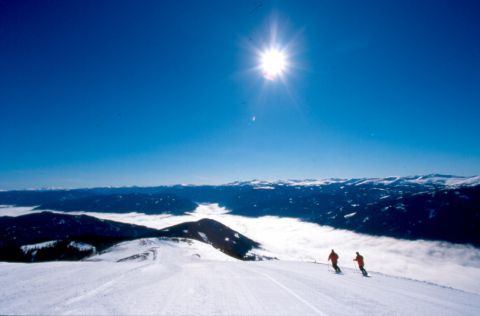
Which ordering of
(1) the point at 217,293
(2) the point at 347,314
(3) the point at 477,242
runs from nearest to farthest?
(2) the point at 347,314 < (1) the point at 217,293 < (3) the point at 477,242

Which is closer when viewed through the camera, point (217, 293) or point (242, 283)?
point (217, 293)

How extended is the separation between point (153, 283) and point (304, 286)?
7583mm

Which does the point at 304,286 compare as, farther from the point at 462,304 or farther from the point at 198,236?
the point at 198,236

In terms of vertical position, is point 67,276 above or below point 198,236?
above

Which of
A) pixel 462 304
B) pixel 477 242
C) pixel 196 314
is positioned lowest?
pixel 477 242

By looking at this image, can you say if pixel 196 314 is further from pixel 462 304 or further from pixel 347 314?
pixel 462 304

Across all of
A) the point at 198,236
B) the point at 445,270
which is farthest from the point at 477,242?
the point at 198,236

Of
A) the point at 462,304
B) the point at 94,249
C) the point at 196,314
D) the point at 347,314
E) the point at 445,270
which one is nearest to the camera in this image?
the point at 196,314

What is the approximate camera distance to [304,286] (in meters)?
15.3

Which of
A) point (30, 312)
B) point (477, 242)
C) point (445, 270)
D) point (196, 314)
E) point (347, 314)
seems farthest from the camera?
point (477, 242)

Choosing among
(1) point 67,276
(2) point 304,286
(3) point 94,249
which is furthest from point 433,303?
(3) point 94,249

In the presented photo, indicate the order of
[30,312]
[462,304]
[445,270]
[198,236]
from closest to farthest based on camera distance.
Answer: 1. [30,312]
2. [462,304]
3. [198,236]
4. [445,270]

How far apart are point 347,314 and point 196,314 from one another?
5.07m

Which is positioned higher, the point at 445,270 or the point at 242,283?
the point at 242,283
